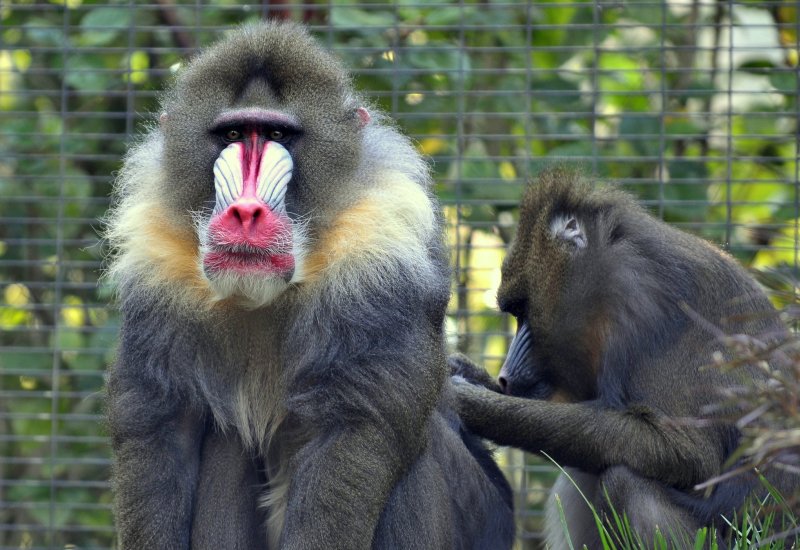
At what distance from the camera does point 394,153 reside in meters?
4.64

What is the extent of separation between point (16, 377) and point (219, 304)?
369 centimetres

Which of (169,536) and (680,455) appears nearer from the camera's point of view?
(169,536)

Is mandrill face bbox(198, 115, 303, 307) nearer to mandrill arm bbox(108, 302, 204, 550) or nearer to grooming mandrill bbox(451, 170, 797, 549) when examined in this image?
mandrill arm bbox(108, 302, 204, 550)

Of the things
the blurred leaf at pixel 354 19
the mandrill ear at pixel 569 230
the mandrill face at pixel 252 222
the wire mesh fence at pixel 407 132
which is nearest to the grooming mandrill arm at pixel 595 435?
the mandrill ear at pixel 569 230

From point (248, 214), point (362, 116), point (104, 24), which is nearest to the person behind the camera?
point (248, 214)

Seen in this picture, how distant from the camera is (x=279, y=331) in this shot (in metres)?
4.46

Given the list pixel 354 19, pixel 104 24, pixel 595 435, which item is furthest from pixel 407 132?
pixel 595 435

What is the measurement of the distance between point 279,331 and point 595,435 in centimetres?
127

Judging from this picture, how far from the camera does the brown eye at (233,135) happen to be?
4336 mm

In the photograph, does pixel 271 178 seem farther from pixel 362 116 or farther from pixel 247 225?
pixel 362 116

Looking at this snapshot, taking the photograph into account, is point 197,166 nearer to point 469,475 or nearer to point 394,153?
point 394,153

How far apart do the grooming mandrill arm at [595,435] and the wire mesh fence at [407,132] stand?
77.4 inches

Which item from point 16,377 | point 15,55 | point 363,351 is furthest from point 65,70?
point 363,351

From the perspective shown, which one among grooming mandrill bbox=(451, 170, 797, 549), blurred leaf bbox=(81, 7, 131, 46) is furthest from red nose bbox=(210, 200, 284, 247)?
blurred leaf bbox=(81, 7, 131, 46)
